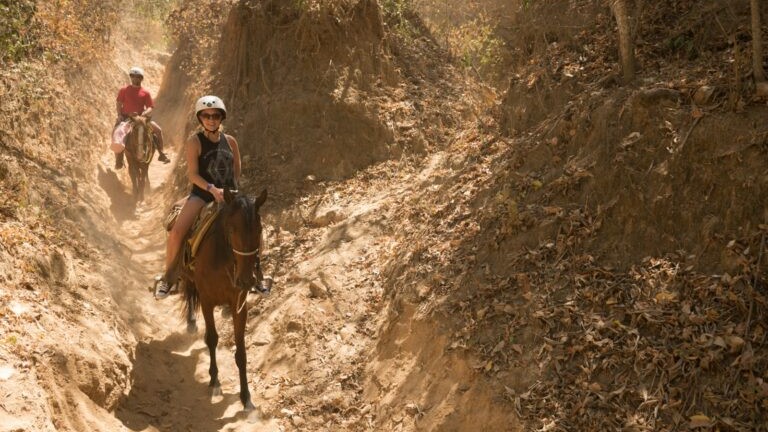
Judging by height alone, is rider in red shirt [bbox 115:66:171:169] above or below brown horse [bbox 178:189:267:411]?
above

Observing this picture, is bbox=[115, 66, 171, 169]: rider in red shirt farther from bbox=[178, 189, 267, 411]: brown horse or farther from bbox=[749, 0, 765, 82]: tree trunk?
bbox=[749, 0, 765, 82]: tree trunk

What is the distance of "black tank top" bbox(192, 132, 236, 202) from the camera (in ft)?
23.5

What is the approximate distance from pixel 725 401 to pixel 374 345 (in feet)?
13.0

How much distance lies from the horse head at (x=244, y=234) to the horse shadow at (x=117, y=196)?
7628 millimetres

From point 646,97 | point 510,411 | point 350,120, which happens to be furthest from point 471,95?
point 510,411

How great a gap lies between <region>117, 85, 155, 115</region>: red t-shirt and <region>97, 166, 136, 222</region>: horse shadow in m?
1.56

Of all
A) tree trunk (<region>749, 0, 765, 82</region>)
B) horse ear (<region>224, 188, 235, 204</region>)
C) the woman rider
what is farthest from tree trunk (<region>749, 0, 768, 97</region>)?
the woman rider

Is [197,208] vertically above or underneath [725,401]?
above

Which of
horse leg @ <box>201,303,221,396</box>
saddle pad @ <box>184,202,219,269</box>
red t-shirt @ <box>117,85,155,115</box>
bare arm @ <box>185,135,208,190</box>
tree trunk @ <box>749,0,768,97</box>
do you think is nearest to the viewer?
tree trunk @ <box>749,0,768,97</box>

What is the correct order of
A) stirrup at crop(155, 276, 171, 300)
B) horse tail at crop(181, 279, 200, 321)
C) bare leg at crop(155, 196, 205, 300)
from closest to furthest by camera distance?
bare leg at crop(155, 196, 205, 300) → stirrup at crop(155, 276, 171, 300) → horse tail at crop(181, 279, 200, 321)

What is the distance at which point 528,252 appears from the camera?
6.18 metres

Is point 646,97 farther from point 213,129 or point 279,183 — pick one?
point 279,183

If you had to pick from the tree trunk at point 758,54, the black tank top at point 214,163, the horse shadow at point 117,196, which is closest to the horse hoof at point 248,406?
the black tank top at point 214,163

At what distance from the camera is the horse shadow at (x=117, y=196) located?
12.9m
